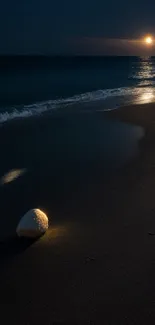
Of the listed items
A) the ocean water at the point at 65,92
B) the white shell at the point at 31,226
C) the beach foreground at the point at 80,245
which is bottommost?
the ocean water at the point at 65,92

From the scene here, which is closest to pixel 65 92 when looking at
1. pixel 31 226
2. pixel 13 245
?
pixel 31 226

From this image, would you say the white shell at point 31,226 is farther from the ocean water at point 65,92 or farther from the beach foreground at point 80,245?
the ocean water at point 65,92

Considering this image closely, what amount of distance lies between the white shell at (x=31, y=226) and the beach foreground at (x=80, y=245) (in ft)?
0.35

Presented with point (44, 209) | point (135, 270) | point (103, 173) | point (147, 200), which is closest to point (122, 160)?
point (103, 173)

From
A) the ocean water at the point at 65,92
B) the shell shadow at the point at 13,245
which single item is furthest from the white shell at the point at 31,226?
the ocean water at the point at 65,92

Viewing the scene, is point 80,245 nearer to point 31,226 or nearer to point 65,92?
point 31,226

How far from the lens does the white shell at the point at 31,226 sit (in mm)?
5137

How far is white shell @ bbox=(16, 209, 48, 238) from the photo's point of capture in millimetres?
5137

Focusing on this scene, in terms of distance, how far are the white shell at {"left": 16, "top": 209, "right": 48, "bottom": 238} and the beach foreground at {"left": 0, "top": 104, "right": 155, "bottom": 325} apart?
0.11 m

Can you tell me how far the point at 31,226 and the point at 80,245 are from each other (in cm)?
69

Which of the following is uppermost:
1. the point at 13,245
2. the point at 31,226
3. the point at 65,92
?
the point at 31,226

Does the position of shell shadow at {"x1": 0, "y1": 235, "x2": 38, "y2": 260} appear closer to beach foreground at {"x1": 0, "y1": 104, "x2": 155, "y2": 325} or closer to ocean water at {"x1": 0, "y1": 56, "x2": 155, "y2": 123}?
beach foreground at {"x1": 0, "y1": 104, "x2": 155, "y2": 325}

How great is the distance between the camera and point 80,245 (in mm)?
5012

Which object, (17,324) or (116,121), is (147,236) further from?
(116,121)
